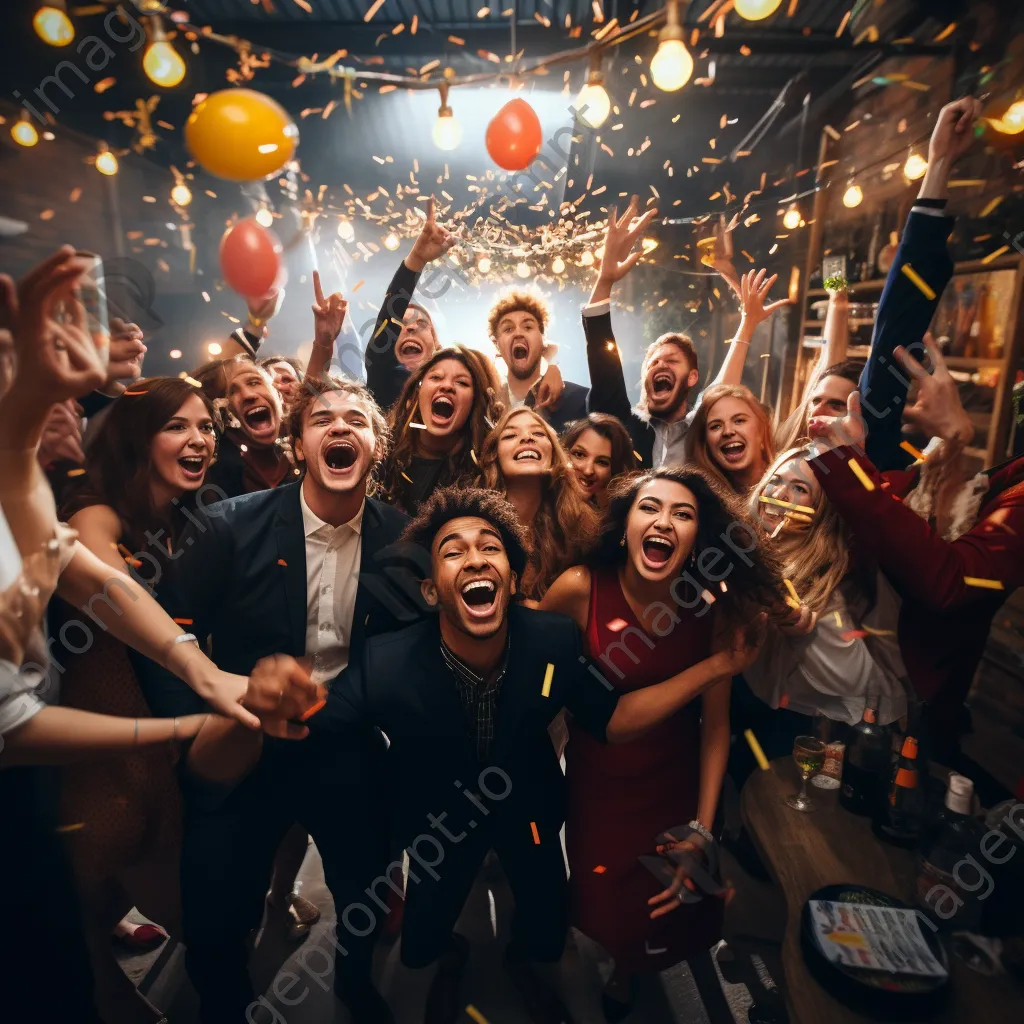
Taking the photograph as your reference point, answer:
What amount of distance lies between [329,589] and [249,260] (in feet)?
7.26

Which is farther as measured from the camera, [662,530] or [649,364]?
[649,364]

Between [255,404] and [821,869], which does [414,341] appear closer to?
[255,404]

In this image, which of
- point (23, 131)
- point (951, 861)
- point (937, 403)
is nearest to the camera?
point (951, 861)

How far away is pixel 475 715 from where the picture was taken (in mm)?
1493

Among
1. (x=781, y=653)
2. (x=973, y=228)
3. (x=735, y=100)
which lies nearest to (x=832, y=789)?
(x=781, y=653)

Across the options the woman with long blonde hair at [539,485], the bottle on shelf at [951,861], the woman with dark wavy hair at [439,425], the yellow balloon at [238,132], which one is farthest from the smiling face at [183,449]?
the bottle on shelf at [951,861]

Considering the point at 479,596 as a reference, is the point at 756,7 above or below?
above

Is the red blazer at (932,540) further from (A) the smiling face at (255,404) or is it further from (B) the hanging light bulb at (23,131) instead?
(B) the hanging light bulb at (23,131)

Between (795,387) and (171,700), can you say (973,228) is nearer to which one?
(795,387)

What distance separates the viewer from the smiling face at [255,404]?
7.58 feet

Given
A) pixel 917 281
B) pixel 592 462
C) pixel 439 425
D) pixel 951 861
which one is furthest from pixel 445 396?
pixel 951 861

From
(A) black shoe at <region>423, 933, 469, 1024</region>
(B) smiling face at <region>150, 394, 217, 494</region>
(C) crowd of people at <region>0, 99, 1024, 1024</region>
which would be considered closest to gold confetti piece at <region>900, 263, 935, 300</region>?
(C) crowd of people at <region>0, 99, 1024, 1024</region>

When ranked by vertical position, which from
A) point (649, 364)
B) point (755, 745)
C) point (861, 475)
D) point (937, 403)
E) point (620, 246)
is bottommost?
point (755, 745)

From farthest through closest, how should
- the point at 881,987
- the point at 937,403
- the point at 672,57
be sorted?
the point at 672,57 < the point at 937,403 < the point at 881,987
